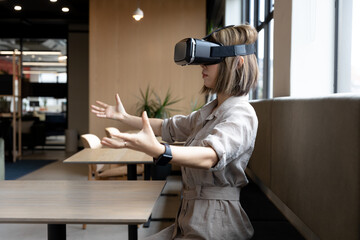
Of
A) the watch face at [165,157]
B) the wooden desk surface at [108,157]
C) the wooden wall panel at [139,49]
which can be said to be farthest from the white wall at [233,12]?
the watch face at [165,157]

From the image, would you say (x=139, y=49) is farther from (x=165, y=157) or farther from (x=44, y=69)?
(x=165, y=157)

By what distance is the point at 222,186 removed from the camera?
139 cm

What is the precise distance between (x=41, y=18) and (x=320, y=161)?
10.3 meters

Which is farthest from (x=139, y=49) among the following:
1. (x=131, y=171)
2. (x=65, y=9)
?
(x=131, y=171)

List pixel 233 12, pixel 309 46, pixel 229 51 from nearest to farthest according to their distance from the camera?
pixel 229 51 < pixel 309 46 < pixel 233 12

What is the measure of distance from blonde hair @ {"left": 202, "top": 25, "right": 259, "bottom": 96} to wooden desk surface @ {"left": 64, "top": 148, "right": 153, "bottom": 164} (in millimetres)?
1615

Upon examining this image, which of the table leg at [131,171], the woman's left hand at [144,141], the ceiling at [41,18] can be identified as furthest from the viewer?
the ceiling at [41,18]

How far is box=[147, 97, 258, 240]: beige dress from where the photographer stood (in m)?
1.30

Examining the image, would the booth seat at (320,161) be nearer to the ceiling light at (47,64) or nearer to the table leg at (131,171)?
the table leg at (131,171)

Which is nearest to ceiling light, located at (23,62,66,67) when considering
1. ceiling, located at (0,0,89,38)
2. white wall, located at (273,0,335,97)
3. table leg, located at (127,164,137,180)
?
ceiling, located at (0,0,89,38)

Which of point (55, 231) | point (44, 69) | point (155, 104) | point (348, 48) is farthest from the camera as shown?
point (44, 69)

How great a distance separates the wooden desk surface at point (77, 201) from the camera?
1.23 meters

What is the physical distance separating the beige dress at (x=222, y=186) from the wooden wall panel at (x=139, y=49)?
237 inches

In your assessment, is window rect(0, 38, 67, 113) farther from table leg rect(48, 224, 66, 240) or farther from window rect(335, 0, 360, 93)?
table leg rect(48, 224, 66, 240)
